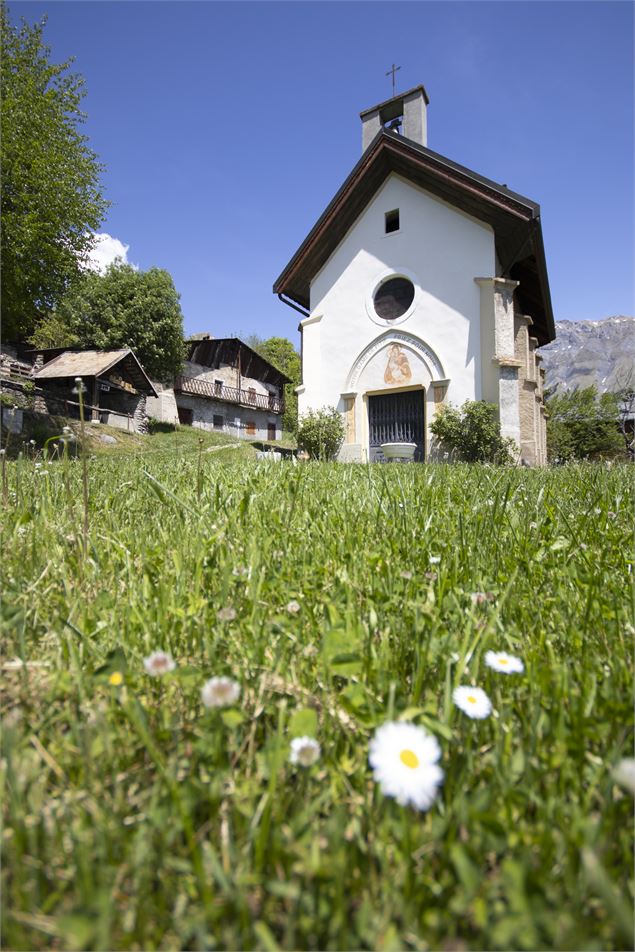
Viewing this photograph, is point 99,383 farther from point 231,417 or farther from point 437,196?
point 437,196

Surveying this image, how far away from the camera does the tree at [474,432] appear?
11.4 metres

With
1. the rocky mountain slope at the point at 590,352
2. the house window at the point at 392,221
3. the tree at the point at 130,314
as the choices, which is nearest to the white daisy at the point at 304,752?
the house window at the point at 392,221

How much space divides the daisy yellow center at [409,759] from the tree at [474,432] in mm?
11257

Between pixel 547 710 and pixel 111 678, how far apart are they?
772 mm

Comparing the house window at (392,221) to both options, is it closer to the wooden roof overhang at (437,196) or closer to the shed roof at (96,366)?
the wooden roof overhang at (437,196)

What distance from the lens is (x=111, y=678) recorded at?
0.78 metres

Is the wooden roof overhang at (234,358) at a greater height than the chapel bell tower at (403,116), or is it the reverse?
the chapel bell tower at (403,116)

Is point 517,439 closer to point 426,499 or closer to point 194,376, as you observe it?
point 426,499

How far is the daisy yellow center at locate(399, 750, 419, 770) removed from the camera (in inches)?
22.6

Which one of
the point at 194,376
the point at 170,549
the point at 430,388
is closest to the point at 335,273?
the point at 430,388

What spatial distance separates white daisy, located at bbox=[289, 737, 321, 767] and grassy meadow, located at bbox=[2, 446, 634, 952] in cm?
2

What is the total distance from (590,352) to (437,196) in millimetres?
169692

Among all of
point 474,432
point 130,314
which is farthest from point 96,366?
point 474,432

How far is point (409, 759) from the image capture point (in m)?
0.58
